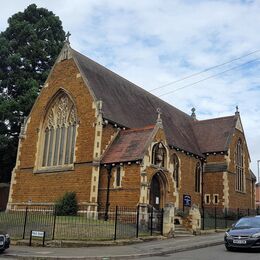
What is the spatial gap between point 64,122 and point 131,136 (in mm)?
5415

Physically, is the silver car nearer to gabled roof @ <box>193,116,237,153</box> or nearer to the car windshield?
the car windshield

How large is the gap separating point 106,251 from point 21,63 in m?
26.3

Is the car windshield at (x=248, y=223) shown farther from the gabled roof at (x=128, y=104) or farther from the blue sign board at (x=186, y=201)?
the blue sign board at (x=186, y=201)

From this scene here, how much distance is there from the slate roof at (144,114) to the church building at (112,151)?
10 cm

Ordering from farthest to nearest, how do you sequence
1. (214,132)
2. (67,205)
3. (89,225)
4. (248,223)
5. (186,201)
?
(214,132)
(186,201)
(67,205)
(89,225)
(248,223)

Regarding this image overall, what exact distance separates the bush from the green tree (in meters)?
12.0

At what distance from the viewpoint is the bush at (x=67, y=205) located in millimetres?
24844

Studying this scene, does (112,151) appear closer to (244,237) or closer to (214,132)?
(244,237)

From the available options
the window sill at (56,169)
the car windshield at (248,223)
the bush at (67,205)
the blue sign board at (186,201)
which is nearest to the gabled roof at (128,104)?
the blue sign board at (186,201)

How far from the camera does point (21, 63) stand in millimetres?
38000

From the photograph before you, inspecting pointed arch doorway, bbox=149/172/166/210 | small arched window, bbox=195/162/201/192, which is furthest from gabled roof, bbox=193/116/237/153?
pointed arch doorway, bbox=149/172/166/210

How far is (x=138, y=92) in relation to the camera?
35469 mm

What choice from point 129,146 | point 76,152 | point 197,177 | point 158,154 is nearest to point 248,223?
point 158,154

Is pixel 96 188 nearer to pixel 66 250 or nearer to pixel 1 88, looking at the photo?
pixel 66 250
